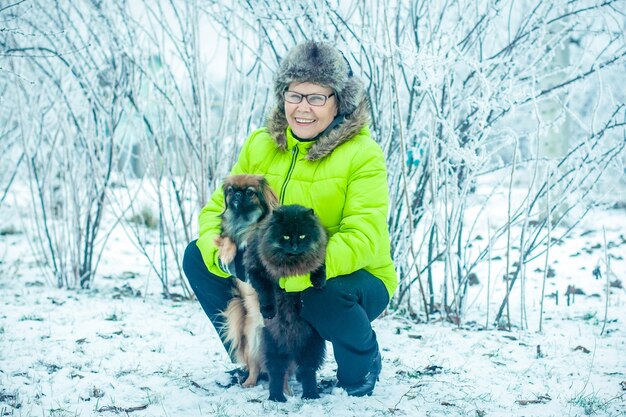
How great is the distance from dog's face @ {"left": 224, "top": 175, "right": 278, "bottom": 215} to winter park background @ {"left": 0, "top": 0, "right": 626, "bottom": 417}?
90 cm

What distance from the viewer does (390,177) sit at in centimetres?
386

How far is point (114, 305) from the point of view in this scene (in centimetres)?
416

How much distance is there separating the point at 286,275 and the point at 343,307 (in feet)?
1.02

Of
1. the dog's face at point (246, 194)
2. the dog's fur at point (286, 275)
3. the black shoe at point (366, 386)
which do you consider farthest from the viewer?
the black shoe at point (366, 386)

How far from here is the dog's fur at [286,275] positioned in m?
2.24

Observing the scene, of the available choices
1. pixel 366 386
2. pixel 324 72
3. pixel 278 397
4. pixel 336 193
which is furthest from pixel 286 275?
pixel 324 72

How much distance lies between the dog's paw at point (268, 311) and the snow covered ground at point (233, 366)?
43 cm

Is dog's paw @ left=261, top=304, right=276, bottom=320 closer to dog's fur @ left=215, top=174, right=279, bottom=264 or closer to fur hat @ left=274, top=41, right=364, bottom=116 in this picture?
Answer: dog's fur @ left=215, top=174, right=279, bottom=264

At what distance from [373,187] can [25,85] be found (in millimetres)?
3260

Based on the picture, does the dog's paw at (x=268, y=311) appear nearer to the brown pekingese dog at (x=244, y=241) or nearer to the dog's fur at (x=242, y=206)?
the brown pekingese dog at (x=244, y=241)

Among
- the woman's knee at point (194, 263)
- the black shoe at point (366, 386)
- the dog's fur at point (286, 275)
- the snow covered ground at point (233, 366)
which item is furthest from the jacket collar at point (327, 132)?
the snow covered ground at point (233, 366)

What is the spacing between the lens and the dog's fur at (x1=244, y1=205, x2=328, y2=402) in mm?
2240

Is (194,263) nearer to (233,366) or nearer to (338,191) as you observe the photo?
(233,366)

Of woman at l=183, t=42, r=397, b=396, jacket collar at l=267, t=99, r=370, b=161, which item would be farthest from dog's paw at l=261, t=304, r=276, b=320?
jacket collar at l=267, t=99, r=370, b=161
